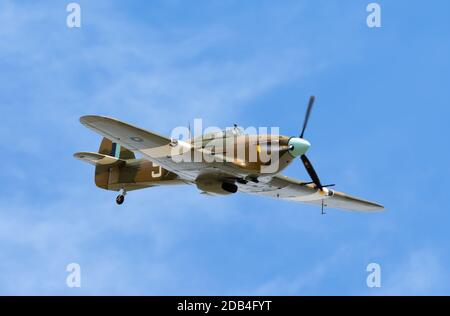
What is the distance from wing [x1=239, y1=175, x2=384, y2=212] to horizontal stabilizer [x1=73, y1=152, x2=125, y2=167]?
591 centimetres

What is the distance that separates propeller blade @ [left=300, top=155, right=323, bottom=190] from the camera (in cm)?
3005

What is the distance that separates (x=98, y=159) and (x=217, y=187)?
19.1 ft

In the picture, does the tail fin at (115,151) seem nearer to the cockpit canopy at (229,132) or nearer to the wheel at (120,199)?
the wheel at (120,199)

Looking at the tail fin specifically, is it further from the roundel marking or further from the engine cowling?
the roundel marking

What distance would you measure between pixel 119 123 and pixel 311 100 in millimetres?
7848

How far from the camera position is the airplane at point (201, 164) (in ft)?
89.2

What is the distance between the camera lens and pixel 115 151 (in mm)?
33500

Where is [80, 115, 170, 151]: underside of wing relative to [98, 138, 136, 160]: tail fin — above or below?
below

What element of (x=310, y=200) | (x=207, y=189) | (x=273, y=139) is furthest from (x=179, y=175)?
(x=310, y=200)

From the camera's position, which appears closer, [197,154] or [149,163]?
[197,154]

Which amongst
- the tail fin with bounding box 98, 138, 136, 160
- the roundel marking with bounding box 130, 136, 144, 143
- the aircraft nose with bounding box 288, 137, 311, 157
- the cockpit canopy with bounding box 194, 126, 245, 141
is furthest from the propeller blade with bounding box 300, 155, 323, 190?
the tail fin with bounding box 98, 138, 136, 160

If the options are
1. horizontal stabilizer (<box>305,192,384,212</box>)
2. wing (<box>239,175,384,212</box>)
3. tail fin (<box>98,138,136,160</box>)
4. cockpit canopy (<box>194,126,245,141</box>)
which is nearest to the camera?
cockpit canopy (<box>194,126,245,141</box>)

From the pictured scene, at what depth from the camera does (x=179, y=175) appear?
1193 inches

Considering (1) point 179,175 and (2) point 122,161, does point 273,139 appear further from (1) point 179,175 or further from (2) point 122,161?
(2) point 122,161
